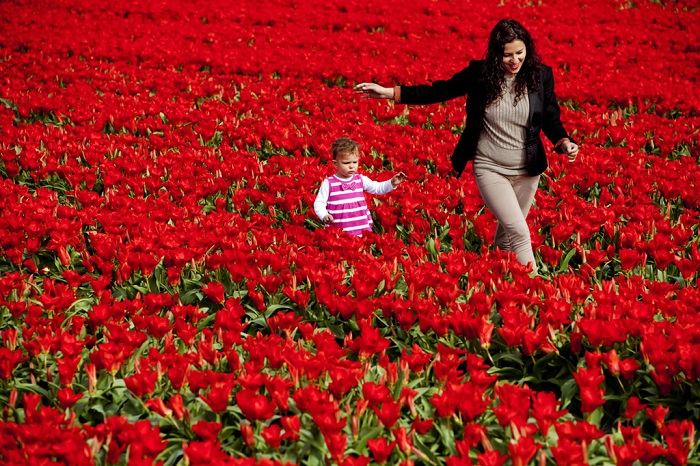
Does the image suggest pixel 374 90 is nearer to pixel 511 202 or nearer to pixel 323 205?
pixel 323 205

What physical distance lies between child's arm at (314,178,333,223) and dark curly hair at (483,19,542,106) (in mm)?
1248

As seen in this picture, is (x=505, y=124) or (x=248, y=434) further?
(x=505, y=124)

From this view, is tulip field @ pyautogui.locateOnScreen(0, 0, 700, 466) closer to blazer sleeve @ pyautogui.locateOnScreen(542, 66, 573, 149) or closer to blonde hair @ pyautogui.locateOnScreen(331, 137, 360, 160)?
blonde hair @ pyautogui.locateOnScreen(331, 137, 360, 160)

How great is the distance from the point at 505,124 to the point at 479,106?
0.20 meters

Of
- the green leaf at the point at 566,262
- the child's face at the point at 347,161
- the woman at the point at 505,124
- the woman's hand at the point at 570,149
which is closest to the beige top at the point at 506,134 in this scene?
the woman at the point at 505,124

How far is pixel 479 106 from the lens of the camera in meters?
4.55

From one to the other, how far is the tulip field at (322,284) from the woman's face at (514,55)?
1.09 metres

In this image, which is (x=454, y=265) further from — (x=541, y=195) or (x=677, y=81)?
(x=677, y=81)

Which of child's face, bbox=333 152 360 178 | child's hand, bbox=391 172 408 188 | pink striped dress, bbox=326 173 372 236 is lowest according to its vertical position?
pink striped dress, bbox=326 173 372 236

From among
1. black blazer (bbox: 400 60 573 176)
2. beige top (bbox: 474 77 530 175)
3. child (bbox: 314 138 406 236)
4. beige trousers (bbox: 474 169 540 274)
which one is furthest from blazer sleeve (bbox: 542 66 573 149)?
child (bbox: 314 138 406 236)

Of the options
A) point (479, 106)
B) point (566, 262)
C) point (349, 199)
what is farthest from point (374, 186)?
point (566, 262)

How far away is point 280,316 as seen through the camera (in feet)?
11.6

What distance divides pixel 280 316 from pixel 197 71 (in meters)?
7.52

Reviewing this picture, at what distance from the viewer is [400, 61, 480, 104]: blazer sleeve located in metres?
4.62
